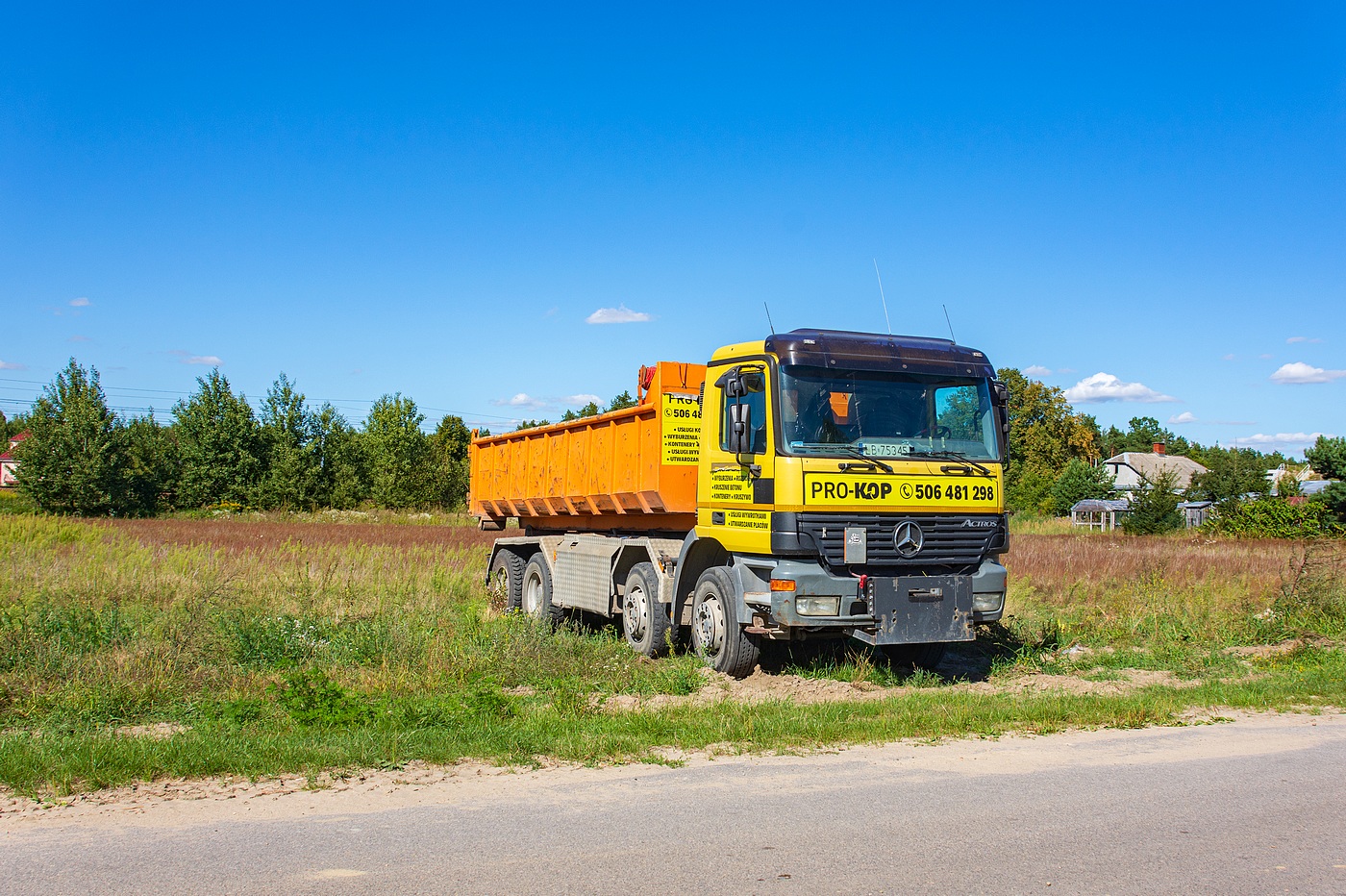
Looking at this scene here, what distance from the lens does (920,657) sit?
456 inches

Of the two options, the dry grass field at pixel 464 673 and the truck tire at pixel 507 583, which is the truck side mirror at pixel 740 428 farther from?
the truck tire at pixel 507 583

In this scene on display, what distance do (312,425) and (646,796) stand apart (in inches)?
2347

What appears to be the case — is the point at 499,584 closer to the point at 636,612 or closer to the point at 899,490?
the point at 636,612

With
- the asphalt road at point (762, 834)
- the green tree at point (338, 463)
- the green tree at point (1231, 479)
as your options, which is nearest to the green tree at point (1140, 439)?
the green tree at point (1231, 479)

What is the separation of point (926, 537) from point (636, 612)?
388 cm

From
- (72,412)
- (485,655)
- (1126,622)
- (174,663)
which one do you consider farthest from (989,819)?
(72,412)

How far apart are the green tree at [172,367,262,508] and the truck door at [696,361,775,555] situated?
175ft

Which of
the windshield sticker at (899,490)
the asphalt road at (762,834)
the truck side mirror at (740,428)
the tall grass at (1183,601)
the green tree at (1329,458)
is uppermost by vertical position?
the green tree at (1329,458)

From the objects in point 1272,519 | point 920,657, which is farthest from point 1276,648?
point 1272,519

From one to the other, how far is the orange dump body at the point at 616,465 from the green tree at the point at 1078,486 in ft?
195

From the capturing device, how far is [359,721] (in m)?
A: 8.02

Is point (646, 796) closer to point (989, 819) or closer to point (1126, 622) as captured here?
point (989, 819)

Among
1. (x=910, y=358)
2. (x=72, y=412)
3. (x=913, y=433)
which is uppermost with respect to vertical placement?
(x=72, y=412)

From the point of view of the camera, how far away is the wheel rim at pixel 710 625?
1070 cm
